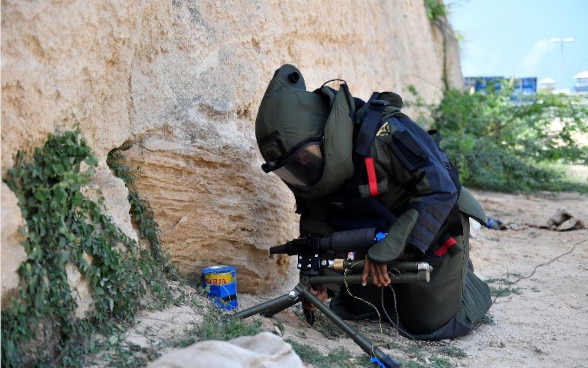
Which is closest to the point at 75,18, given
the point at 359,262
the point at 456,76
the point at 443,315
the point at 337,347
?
the point at 359,262

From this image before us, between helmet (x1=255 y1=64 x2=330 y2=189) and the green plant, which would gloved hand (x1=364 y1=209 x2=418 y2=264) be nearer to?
helmet (x1=255 y1=64 x2=330 y2=189)

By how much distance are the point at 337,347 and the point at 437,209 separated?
2.71 feet

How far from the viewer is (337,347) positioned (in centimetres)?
332

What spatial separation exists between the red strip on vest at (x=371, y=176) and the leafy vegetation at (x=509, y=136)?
5.15 metres

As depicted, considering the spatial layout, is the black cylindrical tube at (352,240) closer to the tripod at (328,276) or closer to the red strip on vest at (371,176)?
the tripod at (328,276)

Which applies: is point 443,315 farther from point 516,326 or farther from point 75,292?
point 75,292

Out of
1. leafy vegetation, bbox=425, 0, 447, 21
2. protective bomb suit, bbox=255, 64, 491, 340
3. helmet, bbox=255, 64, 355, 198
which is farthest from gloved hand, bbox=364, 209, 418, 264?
leafy vegetation, bbox=425, 0, 447, 21

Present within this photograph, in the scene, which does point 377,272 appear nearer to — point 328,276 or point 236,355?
point 328,276

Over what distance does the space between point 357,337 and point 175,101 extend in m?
1.58

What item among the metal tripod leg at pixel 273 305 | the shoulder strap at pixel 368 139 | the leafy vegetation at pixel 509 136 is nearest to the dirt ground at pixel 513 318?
the metal tripod leg at pixel 273 305

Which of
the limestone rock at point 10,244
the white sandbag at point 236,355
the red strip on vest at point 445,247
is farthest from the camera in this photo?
the red strip on vest at point 445,247

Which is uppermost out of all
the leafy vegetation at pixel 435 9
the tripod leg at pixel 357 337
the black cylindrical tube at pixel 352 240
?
the leafy vegetation at pixel 435 9

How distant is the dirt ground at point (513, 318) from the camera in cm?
335

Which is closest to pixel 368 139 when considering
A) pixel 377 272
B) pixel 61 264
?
pixel 377 272
